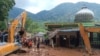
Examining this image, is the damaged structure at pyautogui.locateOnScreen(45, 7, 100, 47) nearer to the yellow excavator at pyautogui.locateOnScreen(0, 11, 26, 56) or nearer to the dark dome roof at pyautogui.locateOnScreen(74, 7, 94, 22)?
the dark dome roof at pyautogui.locateOnScreen(74, 7, 94, 22)

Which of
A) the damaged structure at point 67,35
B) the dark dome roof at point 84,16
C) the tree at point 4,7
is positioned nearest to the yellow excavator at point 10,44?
the damaged structure at point 67,35

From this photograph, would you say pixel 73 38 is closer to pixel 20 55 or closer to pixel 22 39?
pixel 22 39

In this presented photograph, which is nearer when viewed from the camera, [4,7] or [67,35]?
[67,35]

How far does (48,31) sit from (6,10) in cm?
967

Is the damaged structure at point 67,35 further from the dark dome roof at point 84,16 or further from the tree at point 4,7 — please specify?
the tree at point 4,7

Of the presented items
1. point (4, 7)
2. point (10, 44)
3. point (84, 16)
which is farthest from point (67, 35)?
point (10, 44)

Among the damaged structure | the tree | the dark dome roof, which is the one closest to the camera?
the damaged structure

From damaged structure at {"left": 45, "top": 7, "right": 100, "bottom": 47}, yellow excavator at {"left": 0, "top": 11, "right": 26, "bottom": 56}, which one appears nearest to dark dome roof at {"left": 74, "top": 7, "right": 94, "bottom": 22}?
damaged structure at {"left": 45, "top": 7, "right": 100, "bottom": 47}

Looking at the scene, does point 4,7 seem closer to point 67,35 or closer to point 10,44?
point 67,35

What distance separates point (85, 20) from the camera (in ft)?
146

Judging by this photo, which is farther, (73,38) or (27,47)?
(73,38)

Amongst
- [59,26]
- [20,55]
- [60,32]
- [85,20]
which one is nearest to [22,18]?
[20,55]

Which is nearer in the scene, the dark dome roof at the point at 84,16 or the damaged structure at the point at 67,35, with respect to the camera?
the damaged structure at the point at 67,35

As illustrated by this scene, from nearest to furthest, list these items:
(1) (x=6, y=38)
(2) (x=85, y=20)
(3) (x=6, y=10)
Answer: (1) (x=6, y=38) → (2) (x=85, y=20) → (3) (x=6, y=10)
